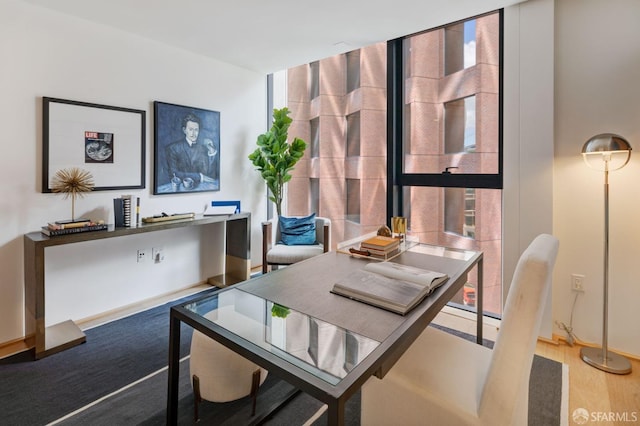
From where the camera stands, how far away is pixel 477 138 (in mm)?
2842

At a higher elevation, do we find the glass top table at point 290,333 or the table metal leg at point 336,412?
the glass top table at point 290,333

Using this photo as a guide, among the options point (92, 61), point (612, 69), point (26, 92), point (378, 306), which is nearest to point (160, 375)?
point (378, 306)

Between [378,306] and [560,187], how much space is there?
1.95m

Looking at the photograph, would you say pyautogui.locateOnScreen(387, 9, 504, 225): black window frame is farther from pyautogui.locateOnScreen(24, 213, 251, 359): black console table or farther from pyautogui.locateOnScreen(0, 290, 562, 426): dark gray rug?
pyautogui.locateOnScreen(24, 213, 251, 359): black console table

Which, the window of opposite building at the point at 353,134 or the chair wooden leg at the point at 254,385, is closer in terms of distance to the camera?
the chair wooden leg at the point at 254,385

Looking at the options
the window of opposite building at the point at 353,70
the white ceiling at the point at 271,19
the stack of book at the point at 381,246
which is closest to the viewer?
the stack of book at the point at 381,246

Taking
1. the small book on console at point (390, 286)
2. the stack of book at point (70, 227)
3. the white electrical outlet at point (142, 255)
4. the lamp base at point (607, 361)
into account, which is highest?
the stack of book at point (70, 227)

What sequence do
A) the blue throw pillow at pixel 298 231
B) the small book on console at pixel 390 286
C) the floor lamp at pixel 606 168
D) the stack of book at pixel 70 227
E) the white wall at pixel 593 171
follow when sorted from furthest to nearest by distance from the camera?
the blue throw pillow at pixel 298 231, the stack of book at pixel 70 227, the white wall at pixel 593 171, the floor lamp at pixel 606 168, the small book on console at pixel 390 286

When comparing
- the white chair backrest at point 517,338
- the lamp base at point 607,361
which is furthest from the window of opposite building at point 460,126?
the white chair backrest at point 517,338

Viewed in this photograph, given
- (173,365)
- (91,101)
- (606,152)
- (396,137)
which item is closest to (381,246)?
(173,365)

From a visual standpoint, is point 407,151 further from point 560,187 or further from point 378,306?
point 378,306

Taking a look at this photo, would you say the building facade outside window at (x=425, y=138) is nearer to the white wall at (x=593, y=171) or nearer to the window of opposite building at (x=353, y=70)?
the window of opposite building at (x=353, y=70)

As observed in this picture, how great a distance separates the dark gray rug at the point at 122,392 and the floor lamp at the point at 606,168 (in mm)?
293

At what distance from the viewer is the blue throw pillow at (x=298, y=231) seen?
3.52 meters
